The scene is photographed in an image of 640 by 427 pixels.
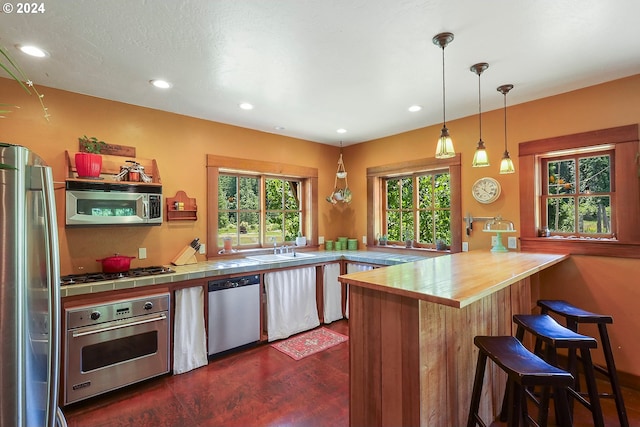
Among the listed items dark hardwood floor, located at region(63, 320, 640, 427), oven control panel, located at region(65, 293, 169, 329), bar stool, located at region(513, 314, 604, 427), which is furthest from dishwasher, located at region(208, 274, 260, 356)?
bar stool, located at region(513, 314, 604, 427)

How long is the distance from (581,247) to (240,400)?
3133mm

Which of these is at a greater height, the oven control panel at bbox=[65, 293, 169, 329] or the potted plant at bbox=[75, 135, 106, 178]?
the potted plant at bbox=[75, 135, 106, 178]

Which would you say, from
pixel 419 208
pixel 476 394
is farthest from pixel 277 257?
pixel 476 394

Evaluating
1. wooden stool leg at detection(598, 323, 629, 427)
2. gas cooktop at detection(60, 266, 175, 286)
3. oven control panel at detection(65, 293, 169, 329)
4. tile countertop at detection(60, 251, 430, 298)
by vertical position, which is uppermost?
gas cooktop at detection(60, 266, 175, 286)

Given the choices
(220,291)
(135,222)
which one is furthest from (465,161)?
(135,222)

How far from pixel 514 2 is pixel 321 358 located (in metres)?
3.04

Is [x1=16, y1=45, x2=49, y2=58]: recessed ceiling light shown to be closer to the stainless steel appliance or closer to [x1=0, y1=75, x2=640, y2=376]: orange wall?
[x1=0, y1=75, x2=640, y2=376]: orange wall

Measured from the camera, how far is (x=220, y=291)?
295 cm

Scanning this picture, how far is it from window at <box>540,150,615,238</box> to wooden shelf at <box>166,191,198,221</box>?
358 cm

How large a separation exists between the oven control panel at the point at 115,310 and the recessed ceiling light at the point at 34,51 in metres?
1.76

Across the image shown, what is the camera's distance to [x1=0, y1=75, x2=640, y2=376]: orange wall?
2.47 metres

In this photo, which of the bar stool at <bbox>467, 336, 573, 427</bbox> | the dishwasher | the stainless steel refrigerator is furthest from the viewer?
the dishwasher

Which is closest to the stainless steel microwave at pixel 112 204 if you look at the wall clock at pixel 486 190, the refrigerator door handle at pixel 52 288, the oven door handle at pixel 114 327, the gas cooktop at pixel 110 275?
the gas cooktop at pixel 110 275

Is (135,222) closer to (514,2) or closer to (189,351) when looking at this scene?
(189,351)
